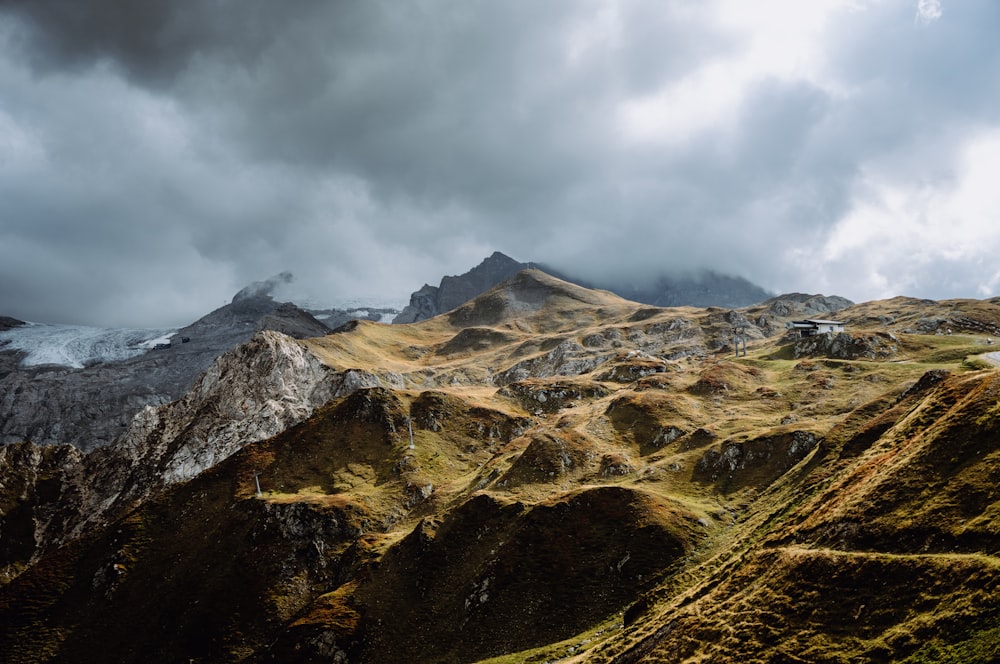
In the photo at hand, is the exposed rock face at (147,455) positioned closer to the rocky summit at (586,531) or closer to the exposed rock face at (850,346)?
the rocky summit at (586,531)

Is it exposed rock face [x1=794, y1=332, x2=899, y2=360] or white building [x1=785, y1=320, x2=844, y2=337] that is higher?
white building [x1=785, y1=320, x2=844, y2=337]

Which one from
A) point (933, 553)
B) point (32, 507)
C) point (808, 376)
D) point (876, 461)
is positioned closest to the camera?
point (933, 553)

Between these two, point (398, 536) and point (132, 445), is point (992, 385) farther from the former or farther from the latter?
point (132, 445)

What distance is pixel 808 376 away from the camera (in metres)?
118

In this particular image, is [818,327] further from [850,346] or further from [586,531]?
[586,531]

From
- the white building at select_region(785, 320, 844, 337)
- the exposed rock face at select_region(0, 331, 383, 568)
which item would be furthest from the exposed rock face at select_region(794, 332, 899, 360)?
the exposed rock face at select_region(0, 331, 383, 568)

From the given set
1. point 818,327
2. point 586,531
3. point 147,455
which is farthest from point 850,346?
point 147,455

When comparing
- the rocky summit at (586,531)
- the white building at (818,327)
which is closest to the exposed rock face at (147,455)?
the rocky summit at (586,531)

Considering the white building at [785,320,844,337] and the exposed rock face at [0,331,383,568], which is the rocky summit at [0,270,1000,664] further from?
the white building at [785,320,844,337]

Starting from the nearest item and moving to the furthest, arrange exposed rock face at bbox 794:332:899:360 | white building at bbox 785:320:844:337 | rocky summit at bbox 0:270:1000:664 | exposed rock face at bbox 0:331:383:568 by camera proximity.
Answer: rocky summit at bbox 0:270:1000:664, exposed rock face at bbox 794:332:899:360, white building at bbox 785:320:844:337, exposed rock face at bbox 0:331:383:568

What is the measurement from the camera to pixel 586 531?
246ft

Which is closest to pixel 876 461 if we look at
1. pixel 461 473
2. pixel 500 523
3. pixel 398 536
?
pixel 500 523

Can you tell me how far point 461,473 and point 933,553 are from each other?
94.1 metres

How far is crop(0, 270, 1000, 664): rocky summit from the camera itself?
3566cm
